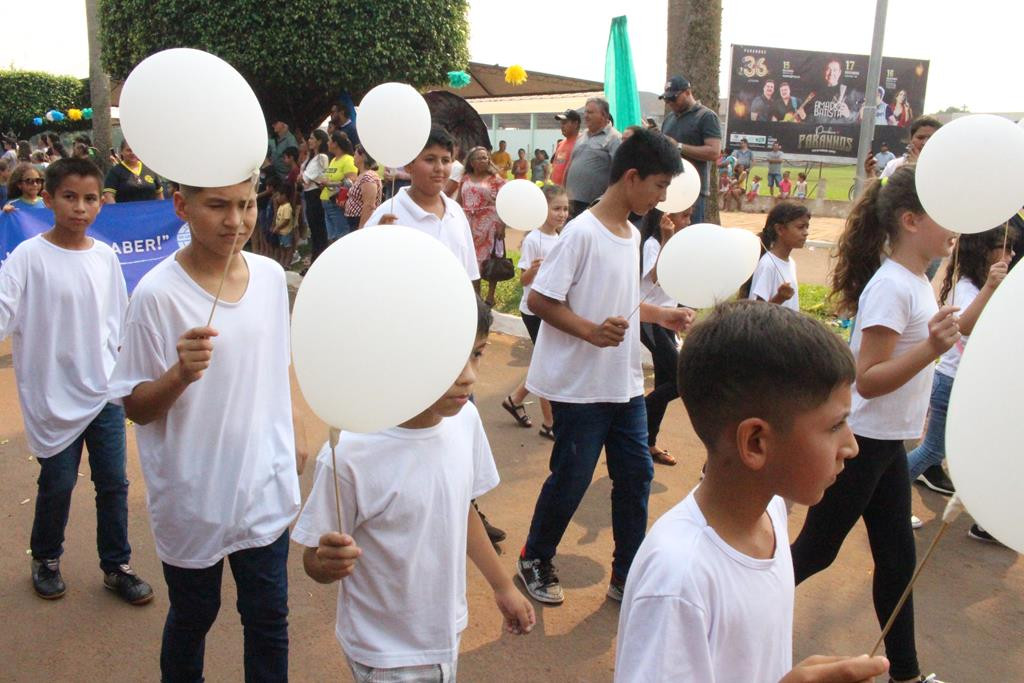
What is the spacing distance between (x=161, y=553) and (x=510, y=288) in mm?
7693

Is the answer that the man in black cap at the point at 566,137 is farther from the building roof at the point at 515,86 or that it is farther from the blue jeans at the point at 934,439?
the building roof at the point at 515,86

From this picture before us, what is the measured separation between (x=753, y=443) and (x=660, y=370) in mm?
3551

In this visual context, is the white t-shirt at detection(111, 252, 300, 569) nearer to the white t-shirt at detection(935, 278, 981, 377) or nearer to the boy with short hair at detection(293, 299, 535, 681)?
the boy with short hair at detection(293, 299, 535, 681)

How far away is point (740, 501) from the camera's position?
149 centimetres

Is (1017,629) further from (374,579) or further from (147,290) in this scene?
(147,290)

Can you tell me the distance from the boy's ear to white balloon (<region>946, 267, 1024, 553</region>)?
0.29 metres

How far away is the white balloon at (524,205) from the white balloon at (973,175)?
3017 millimetres

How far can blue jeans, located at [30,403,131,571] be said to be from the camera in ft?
10.7

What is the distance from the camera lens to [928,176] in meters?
2.69

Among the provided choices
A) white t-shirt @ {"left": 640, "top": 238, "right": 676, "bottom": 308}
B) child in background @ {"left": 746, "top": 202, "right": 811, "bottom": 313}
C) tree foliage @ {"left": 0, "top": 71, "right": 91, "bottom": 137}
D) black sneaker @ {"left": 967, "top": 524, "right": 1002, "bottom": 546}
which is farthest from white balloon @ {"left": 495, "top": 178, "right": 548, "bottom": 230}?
tree foliage @ {"left": 0, "top": 71, "right": 91, "bottom": 137}

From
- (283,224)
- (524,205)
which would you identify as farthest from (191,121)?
(283,224)

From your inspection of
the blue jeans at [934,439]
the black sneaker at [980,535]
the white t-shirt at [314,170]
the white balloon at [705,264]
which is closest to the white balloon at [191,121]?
the white balloon at [705,264]

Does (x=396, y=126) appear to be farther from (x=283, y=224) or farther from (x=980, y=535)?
(x=283, y=224)

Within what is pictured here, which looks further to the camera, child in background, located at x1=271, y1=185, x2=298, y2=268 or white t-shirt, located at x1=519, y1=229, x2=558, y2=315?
child in background, located at x1=271, y1=185, x2=298, y2=268
